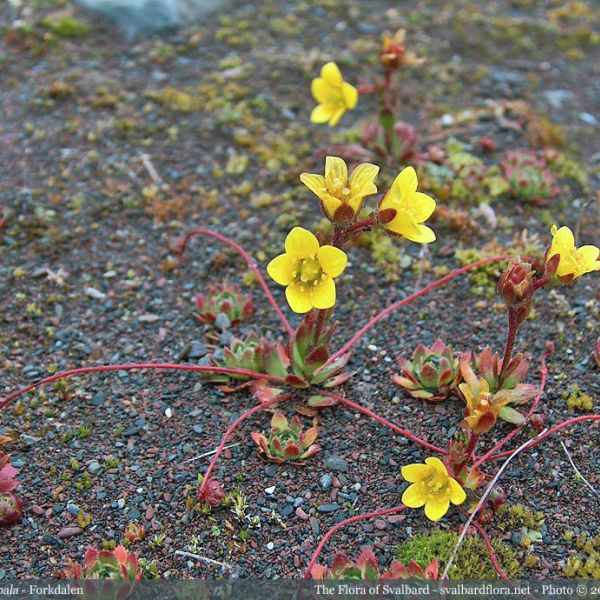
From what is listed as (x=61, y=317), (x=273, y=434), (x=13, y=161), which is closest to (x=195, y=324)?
(x=61, y=317)

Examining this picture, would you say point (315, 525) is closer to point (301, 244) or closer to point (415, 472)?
point (415, 472)

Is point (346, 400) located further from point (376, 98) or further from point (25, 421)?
point (376, 98)

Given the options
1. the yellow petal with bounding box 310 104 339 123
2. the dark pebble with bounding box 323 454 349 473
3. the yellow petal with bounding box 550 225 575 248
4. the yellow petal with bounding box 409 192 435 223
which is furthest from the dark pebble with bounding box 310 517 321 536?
the yellow petal with bounding box 310 104 339 123

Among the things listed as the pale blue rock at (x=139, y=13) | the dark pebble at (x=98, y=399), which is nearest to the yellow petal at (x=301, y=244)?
the dark pebble at (x=98, y=399)

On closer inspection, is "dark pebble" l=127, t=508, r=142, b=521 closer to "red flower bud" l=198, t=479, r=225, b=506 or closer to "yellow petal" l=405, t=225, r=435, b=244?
"red flower bud" l=198, t=479, r=225, b=506

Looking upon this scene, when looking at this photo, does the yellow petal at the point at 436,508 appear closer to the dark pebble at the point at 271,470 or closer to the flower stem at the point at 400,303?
the dark pebble at the point at 271,470

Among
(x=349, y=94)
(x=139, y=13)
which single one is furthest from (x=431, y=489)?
(x=139, y=13)
